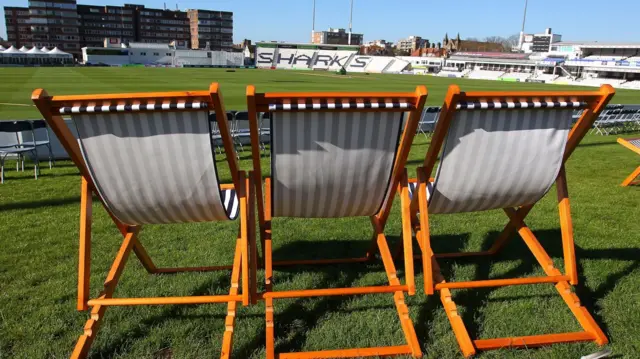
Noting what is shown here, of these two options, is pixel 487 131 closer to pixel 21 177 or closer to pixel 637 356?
pixel 637 356

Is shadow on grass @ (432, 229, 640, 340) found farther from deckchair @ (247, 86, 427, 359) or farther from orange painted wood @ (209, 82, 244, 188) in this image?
orange painted wood @ (209, 82, 244, 188)

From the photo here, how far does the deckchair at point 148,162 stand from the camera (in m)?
2.12

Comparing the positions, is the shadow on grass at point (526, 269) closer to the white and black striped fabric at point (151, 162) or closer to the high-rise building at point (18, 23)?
the white and black striped fabric at point (151, 162)

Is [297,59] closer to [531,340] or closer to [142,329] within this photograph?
[142,329]

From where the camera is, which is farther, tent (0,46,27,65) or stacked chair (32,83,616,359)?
tent (0,46,27,65)

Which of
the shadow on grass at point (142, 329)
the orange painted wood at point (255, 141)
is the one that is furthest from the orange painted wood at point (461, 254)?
the shadow on grass at point (142, 329)

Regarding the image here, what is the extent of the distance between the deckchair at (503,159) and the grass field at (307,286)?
7.4 inches

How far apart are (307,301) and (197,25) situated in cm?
13798

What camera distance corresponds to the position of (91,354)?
2441 millimetres

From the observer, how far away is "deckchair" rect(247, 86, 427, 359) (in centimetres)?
221

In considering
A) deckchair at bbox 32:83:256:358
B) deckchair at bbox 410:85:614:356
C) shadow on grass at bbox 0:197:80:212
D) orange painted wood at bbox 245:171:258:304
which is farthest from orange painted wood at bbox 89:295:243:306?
shadow on grass at bbox 0:197:80:212

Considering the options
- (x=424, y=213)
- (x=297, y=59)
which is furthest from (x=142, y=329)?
(x=297, y=59)

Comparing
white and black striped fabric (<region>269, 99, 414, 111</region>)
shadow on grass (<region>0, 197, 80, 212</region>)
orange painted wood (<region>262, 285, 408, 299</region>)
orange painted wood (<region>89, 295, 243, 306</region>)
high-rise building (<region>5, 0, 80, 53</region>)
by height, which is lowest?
shadow on grass (<region>0, 197, 80, 212</region>)

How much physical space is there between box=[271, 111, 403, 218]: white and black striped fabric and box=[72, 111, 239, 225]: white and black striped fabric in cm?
37
